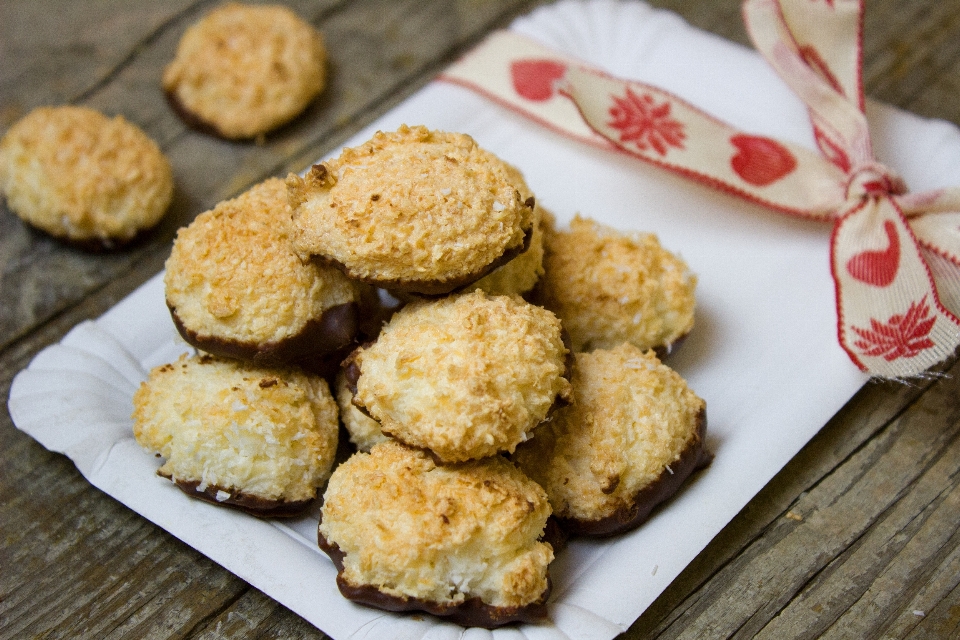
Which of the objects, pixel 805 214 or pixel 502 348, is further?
pixel 805 214

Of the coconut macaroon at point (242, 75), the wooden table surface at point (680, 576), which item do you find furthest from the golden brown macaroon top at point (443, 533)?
the coconut macaroon at point (242, 75)

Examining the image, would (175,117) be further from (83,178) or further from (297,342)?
(297,342)

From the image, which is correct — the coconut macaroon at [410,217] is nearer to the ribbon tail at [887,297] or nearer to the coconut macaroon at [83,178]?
the ribbon tail at [887,297]

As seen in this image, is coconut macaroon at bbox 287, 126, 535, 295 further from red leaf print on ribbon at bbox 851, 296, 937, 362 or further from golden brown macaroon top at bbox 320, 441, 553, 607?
red leaf print on ribbon at bbox 851, 296, 937, 362

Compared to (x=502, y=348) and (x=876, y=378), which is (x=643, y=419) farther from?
(x=876, y=378)

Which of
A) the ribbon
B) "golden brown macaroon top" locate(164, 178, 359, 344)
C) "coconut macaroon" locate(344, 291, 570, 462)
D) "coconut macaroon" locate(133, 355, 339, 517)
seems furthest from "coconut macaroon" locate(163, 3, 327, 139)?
"coconut macaroon" locate(344, 291, 570, 462)

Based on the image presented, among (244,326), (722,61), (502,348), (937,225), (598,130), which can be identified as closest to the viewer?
(502,348)

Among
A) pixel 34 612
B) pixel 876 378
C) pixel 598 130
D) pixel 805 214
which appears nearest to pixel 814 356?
pixel 876 378

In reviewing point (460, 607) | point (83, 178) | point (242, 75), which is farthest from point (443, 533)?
point (242, 75)
